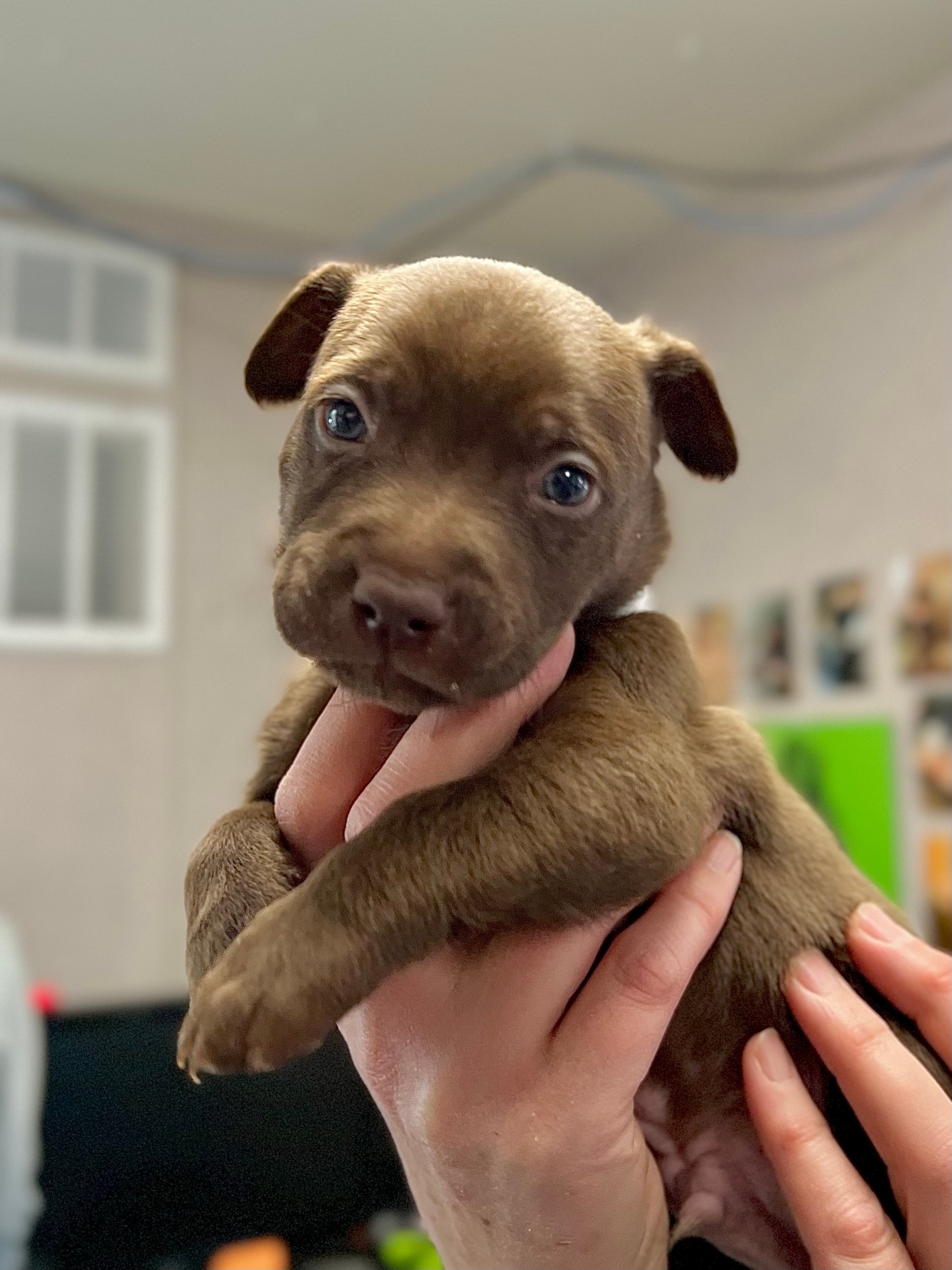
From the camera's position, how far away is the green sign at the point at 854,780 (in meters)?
3.56

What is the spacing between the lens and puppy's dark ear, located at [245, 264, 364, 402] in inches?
61.9

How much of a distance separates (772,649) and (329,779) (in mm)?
2965

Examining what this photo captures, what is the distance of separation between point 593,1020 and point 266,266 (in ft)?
8.88

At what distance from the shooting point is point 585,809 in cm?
128

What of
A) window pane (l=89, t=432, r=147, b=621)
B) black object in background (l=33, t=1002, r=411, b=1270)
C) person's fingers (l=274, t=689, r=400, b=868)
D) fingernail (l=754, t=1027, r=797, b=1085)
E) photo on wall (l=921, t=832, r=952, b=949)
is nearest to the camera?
person's fingers (l=274, t=689, r=400, b=868)

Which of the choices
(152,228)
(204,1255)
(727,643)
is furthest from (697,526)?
(204,1255)

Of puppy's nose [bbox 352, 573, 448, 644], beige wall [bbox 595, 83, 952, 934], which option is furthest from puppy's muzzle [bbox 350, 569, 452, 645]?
beige wall [bbox 595, 83, 952, 934]

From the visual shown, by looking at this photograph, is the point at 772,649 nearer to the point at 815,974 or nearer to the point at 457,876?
the point at 815,974

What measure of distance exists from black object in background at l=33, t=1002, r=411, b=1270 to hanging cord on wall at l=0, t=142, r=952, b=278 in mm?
2599

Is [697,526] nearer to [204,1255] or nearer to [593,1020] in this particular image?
[593,1020]

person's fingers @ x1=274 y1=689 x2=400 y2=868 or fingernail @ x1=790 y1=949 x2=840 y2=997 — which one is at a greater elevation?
person's fingers @ x1=274 y1=689 x2=400 y2=868

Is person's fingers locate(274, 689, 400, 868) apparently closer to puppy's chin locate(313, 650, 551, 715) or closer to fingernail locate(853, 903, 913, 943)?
puppy's chin locate(313, 650, 551, 715)

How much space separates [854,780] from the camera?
367 centimetres

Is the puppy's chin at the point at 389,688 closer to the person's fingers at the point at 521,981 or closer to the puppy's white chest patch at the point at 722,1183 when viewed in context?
the person's fingers at the point at 521,981
